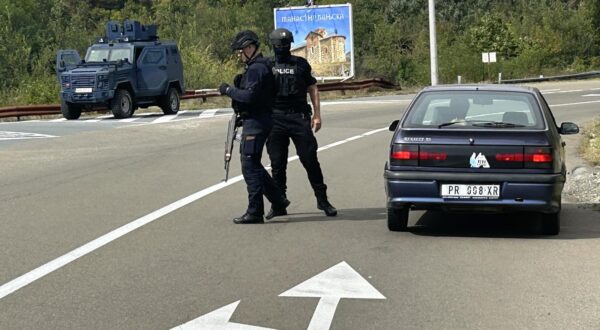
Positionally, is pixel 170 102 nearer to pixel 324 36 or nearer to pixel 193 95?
pixel 193 95

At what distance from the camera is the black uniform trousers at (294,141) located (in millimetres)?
9648

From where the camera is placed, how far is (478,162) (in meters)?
8.45

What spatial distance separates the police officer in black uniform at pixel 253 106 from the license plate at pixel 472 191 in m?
1.92

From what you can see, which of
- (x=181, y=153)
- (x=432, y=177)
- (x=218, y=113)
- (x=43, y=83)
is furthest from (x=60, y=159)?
(x=43, y=83)

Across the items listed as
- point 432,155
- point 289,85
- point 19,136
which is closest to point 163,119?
→ point 19,136

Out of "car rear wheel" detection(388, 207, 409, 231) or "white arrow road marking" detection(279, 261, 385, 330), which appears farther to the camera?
"car rear wheel" detection(388, 207, 409, 231)

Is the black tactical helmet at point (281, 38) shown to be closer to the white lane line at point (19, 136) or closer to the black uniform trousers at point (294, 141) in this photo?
the black uniform trousers at point (294, 141)

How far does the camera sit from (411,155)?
8.57m

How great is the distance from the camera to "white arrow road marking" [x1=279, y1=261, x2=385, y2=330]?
6.16m

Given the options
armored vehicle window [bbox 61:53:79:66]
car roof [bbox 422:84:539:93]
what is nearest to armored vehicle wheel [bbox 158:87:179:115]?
armored vehicle window [bbox 61:53:79:66]

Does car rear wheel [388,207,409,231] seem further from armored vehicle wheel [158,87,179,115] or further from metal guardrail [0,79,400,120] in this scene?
metal guardrail [0,79,400,120]

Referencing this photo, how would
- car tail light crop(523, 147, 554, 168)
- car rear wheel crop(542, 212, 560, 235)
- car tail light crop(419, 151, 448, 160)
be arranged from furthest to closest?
car rear wheel crop(542, 212, 560, 235), car tail light crop(419, 151, 448, 160), car tail light crop(523, 147, 554, 168)

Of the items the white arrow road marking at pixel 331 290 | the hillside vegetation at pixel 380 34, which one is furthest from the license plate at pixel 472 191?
the hillside vegetation at pixel 380 34

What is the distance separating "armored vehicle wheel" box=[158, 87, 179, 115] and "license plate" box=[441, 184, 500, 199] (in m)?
21.2
